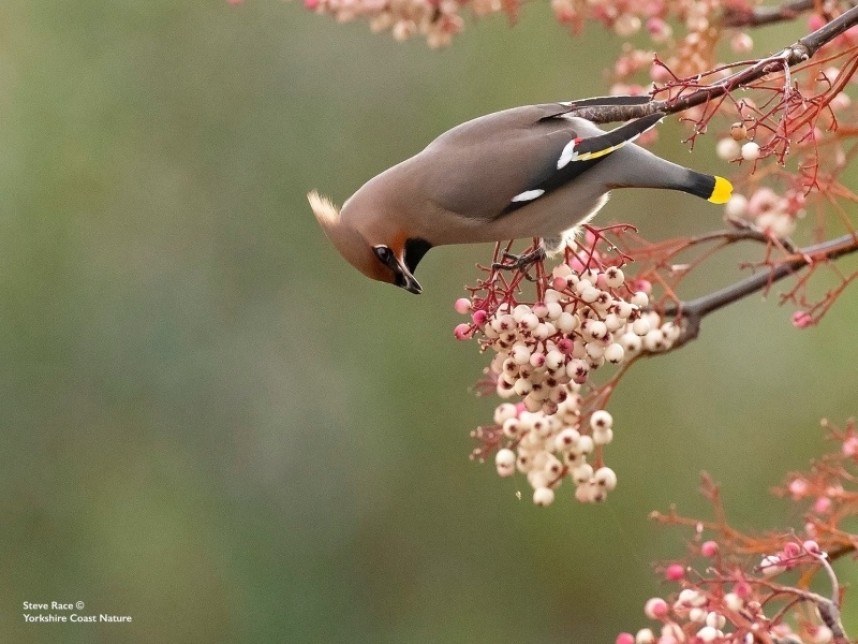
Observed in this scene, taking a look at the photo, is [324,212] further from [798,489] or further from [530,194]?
[798,489]

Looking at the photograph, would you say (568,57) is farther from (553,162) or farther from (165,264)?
(553,162)

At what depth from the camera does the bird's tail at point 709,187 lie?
6.54 feet

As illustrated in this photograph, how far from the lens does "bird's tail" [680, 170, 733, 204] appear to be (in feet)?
6.54

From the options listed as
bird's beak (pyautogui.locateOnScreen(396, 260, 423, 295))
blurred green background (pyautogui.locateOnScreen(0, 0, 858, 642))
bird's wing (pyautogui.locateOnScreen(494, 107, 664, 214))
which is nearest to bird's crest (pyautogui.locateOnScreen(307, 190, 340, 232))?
bird's beak (pyautogui.locateOnScreen(396, 260, 423, 295))

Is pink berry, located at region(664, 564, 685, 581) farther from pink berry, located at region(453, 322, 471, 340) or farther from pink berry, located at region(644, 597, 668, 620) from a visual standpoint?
pink berry, located at region(453, 322, 471, 340)

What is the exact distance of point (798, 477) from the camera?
6.57 ft

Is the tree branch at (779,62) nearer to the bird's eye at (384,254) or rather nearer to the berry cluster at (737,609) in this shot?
the berry cluster at (737,609)

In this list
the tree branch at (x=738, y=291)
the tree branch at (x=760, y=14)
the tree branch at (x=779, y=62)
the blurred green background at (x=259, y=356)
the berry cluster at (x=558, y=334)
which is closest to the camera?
the tree branch at (x=779, y=62)

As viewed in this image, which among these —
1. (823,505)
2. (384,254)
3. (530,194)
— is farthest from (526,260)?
(823,505)

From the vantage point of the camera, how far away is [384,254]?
2.09 meters

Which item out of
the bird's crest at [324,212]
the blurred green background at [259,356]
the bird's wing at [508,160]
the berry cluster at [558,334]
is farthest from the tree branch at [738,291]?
the blurred green background at [259,356]

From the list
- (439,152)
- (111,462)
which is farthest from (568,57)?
(439,152)

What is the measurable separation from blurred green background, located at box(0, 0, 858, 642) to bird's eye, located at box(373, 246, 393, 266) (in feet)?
8.94

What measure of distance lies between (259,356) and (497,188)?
3.10 m
